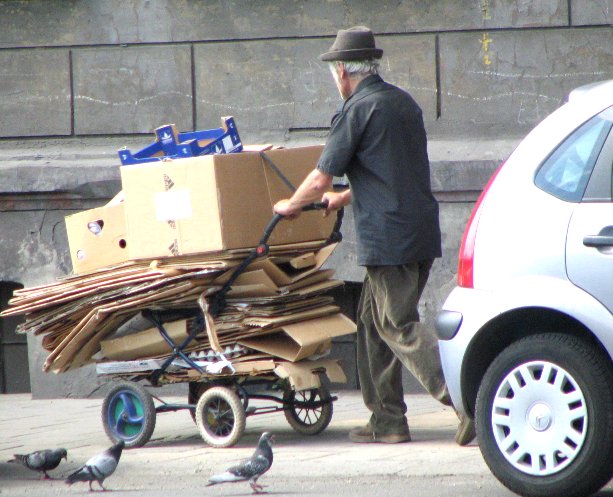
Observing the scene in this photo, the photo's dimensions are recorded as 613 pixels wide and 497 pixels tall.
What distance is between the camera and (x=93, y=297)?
701 centimetres

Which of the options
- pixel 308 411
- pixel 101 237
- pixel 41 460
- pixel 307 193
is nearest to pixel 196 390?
pixel 308 411

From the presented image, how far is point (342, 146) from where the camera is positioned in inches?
253

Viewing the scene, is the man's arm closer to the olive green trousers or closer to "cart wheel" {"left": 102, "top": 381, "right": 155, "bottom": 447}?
the olive green trousers

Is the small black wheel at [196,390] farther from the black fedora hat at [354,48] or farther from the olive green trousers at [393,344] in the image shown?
the black fedora hat at [354,48]

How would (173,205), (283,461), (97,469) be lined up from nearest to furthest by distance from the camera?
(97,469)
(283,461)
(173,205)

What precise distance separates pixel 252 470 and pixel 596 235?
1791mm

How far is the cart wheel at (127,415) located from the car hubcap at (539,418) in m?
2.50

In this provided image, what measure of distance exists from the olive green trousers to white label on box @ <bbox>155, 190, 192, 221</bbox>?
40.2 inches

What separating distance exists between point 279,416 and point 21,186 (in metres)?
2.80

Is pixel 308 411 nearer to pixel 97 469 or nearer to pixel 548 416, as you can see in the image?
pixel 97 469

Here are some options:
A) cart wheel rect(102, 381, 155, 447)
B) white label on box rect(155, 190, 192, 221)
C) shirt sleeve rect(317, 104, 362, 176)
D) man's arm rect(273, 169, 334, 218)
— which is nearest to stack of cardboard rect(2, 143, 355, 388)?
white label on box rect(155, 190, 192, 221)

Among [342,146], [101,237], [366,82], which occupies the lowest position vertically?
[101,237]

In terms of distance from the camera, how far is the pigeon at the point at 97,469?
577 centimetres

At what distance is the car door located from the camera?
497 cm
